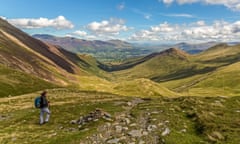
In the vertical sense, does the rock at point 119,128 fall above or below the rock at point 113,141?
above

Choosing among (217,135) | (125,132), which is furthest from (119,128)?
(217,135)

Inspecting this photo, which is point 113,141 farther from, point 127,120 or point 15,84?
point 15,84

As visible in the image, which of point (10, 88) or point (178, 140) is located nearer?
point (178, 140)

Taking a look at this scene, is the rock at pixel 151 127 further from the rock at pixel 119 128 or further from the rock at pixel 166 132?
the rock at pixel 119 128

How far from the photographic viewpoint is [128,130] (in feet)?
97.6

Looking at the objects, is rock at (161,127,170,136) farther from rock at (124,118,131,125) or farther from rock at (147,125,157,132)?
rock at (124,118,131,125)

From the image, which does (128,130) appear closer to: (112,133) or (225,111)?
(112,133)

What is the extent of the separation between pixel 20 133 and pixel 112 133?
11888 mm

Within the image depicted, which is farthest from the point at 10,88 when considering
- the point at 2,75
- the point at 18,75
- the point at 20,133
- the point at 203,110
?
the point at 203,110

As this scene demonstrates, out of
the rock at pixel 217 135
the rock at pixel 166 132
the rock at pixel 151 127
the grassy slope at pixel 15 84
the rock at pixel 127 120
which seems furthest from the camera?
the grassy slope at pixel 15 84

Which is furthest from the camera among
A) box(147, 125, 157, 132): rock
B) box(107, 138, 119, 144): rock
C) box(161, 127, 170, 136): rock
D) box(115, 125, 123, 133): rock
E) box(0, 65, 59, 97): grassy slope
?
box(0, 65, 59, 97): grassy slope

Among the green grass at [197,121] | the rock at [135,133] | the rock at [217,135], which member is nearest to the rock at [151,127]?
the green grass at [197,121]

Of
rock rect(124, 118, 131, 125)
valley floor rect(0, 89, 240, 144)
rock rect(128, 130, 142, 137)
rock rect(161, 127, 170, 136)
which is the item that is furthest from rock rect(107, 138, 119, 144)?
rock rect(124, 118, 131, 125)

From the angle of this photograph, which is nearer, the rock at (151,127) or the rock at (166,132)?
the rock at (166,132)
